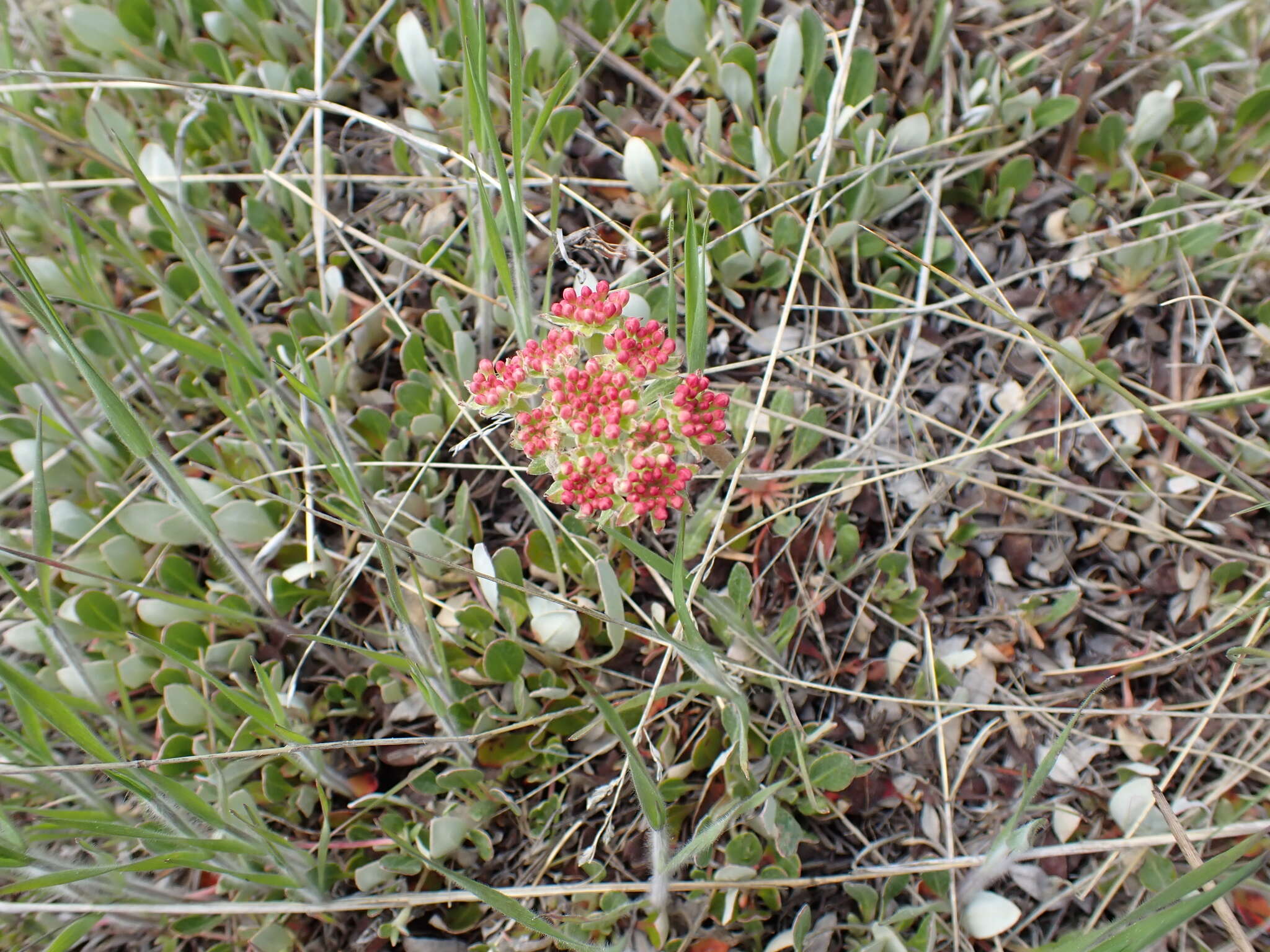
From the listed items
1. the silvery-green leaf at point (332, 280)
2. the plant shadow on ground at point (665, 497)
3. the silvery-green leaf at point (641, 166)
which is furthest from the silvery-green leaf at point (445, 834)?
the silvery-green leaf at point (641, 166)

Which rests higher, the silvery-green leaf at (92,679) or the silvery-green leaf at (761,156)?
the silvery-green leaf at (761,156)

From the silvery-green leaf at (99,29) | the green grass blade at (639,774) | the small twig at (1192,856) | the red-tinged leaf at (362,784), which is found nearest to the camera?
the green grass blade at (639,774)

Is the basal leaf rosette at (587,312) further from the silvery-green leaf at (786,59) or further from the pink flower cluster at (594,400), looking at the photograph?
the silvery-green leaf at (786,59)

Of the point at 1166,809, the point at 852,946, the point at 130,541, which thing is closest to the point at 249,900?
the point at 130,541

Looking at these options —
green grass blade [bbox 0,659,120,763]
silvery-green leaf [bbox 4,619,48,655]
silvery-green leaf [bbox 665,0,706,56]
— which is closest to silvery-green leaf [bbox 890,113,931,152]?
silvery-green leaf [bbox 665,0,706,56]

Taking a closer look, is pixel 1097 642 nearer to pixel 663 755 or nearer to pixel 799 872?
pixel 799 872

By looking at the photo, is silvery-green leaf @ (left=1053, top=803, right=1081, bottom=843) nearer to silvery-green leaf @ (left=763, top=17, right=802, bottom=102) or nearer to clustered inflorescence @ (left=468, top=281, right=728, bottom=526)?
clustered inflorescence @ (left=468, top=281, right=728, bottom=526)

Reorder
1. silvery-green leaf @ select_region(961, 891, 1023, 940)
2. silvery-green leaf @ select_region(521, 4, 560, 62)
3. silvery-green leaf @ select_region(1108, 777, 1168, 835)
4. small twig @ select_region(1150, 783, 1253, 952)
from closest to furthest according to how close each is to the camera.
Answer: small twig @ select_region(1150, 783, 1253, 952) < silvery-green leaf @ select_region(961, 891, 1023, 940) < silvery-green leaf @ select_region(1108, 777, 1168, 835) < silvery-green leaf @ select_region(521, 4, 560, 62)
